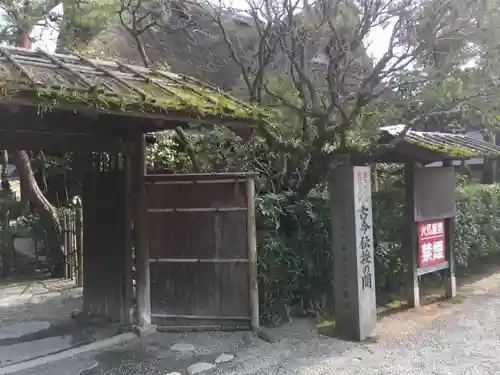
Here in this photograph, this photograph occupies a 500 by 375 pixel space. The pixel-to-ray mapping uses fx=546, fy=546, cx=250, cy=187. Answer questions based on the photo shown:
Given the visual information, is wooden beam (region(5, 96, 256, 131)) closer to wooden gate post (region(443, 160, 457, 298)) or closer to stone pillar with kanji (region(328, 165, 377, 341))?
stone pillar with kanji (region(328, 165, 377, 341))

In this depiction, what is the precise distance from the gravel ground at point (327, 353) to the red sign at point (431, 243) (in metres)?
1.27

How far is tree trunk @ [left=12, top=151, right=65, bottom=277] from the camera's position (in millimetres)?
13633

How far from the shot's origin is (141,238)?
A: 762 centimetres

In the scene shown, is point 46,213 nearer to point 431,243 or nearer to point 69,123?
point 69,123

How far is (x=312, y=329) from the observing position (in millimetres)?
7695

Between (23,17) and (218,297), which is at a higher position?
(23,17)

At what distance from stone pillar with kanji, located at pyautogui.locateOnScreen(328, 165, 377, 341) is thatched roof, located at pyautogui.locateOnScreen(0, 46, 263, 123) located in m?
1.59

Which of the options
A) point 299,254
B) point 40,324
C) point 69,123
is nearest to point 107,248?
point 40,324

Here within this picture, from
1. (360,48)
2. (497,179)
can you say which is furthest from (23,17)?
(497,179)

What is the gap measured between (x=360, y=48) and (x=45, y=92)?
17.6ft

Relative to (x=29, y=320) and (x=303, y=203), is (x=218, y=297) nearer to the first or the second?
(x=303, y=203)

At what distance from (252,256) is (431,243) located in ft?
11.7

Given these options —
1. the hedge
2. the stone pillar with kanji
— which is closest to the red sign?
the hedge

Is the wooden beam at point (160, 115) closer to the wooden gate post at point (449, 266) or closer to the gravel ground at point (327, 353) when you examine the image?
the gravel ground at point (327, 353)
